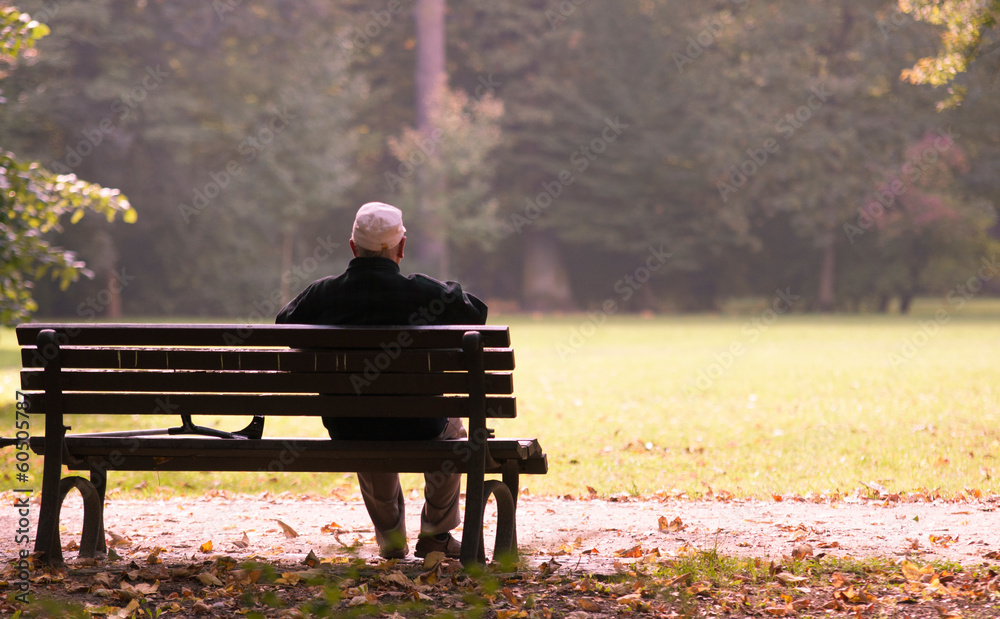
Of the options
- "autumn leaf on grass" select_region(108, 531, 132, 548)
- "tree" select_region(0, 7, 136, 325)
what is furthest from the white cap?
"tree" select_region(0, 7, 136, 325)

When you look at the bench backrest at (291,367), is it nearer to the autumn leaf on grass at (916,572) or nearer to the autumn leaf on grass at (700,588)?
the autumn leaf on grass at (700,588)

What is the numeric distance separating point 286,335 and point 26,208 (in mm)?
7033

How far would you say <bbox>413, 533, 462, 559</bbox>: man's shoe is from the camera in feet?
15.1

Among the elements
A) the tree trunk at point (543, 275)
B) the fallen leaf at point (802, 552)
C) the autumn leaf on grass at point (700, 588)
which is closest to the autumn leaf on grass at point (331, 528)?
the autumn leaf on grass at point (700, 588)

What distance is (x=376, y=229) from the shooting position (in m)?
4.44

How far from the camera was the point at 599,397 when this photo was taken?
1248cm

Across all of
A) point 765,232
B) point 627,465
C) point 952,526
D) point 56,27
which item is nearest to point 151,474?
point 627,465

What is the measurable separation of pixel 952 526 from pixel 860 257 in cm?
3684

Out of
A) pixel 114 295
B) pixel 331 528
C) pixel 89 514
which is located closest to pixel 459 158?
pixel 114 295

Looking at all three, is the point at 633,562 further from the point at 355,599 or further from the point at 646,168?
the point at 646,168

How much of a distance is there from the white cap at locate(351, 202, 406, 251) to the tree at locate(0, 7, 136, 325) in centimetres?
533

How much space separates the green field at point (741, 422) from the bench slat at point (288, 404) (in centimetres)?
265

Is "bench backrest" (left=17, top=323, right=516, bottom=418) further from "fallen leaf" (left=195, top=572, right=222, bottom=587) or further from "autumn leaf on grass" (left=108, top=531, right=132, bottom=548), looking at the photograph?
"autumn leaf on grass" (left=108, top=531, right=132, bottom=548)

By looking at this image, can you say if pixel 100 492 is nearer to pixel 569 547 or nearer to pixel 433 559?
pixel 433 559
